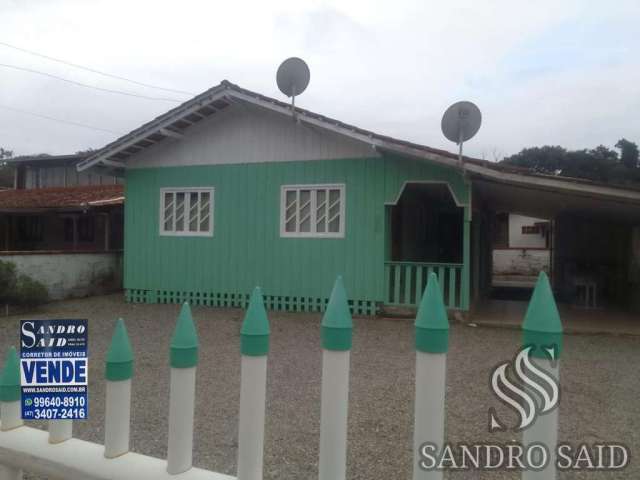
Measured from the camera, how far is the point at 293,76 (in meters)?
9.58

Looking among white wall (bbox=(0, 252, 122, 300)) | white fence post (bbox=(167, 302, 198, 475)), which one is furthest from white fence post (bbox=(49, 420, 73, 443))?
white wall (bbox=(0, 252, 122, 300))

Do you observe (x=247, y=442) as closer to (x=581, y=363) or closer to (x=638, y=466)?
(x=638, y=466)

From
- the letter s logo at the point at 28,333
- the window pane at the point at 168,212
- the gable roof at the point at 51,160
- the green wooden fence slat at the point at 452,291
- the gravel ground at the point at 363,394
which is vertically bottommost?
the gravel ground at the point at 363,394

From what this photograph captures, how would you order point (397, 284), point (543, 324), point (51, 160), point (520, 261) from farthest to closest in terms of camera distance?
point (520, 261) → point (51, 160) → point (397, 284) → point (543, 324)

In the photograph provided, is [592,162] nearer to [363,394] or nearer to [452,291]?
[452,291]

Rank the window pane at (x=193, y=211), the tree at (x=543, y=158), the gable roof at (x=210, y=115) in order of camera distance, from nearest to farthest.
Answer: the gable roof at (x=210, y=115) → the window pane at (x=193, y=211) → the tree at (x=543, y=158)

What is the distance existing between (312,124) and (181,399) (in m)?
8.30

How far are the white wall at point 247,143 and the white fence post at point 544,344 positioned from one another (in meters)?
8.29

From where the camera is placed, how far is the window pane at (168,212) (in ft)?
37.5

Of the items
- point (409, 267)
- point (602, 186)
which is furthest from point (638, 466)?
point (409, 267)

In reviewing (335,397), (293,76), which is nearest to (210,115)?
(293,76)

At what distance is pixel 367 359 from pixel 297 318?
3301mm

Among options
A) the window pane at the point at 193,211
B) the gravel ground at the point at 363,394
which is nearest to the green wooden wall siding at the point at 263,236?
the window pane at the point at 193,211

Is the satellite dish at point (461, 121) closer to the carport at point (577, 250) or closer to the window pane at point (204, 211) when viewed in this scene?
the carport at point (577, 250)
